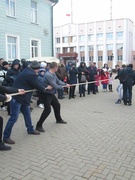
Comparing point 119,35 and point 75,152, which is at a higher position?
point 119,35

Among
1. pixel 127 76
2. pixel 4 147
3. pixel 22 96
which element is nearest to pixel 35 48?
pixel 127 76

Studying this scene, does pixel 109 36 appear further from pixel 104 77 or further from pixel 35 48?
pixel 104 77

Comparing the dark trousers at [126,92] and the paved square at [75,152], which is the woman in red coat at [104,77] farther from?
the paved square at [75,152]

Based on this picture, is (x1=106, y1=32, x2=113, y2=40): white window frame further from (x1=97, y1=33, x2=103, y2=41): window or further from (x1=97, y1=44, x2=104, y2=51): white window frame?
(x1=97, y1=44, x2=104, y2=51): white window frame

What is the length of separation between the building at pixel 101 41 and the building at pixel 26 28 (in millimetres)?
43271

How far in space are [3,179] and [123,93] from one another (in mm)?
7269

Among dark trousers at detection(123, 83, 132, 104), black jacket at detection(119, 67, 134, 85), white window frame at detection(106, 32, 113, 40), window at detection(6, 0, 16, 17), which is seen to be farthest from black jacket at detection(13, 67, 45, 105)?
white window frame at detection(106, 32, 113, 40)

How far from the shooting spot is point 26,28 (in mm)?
15094

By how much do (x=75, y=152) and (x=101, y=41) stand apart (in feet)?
196

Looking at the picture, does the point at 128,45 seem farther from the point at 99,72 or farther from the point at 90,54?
the point at 99,72

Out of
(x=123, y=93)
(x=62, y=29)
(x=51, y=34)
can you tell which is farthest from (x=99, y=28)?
(x=123, y=93)

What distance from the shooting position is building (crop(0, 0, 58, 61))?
13578 millimetres

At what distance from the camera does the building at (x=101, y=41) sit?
190ft

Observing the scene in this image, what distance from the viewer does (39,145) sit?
4.83 m
